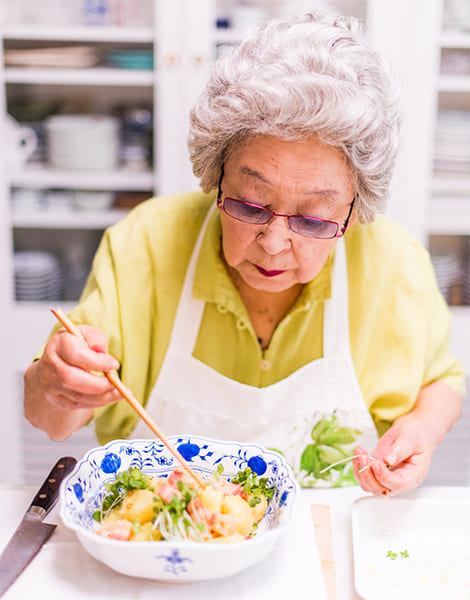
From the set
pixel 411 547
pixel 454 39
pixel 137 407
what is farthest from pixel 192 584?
pixel 454 39

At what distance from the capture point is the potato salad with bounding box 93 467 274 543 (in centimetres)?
86

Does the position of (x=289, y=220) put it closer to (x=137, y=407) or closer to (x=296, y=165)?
(x=296, y=165)

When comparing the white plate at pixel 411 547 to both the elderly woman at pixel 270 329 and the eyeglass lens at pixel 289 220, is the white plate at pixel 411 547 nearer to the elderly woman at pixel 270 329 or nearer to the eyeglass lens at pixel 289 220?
the elderly woman at pixel 270 329

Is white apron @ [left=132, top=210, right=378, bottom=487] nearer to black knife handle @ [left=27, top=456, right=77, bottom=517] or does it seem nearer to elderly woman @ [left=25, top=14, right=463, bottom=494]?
elderly woman @ [left=25, top=14, right=463, bottom=494]

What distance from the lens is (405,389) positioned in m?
1.37

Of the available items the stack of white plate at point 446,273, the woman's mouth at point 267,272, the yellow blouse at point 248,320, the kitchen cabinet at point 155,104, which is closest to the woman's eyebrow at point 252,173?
the woman's mouth at point 267,272

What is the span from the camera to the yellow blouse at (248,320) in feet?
4.58

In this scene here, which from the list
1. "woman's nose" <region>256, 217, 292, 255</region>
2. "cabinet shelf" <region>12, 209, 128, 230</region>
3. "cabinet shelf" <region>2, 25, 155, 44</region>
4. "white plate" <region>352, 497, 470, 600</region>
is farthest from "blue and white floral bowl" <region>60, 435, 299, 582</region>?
"cabinet shelf" <region>2, 25, 155, 44</region>

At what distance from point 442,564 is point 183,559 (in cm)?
43

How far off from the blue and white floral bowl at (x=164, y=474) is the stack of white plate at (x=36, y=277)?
67.3 inches

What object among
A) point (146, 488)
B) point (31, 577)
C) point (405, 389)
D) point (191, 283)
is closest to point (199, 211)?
point (191, 283)

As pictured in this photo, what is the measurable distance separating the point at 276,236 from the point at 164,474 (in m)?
0.43

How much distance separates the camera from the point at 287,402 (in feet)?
4.68

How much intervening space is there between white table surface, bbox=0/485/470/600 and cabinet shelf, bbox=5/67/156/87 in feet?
5.98
